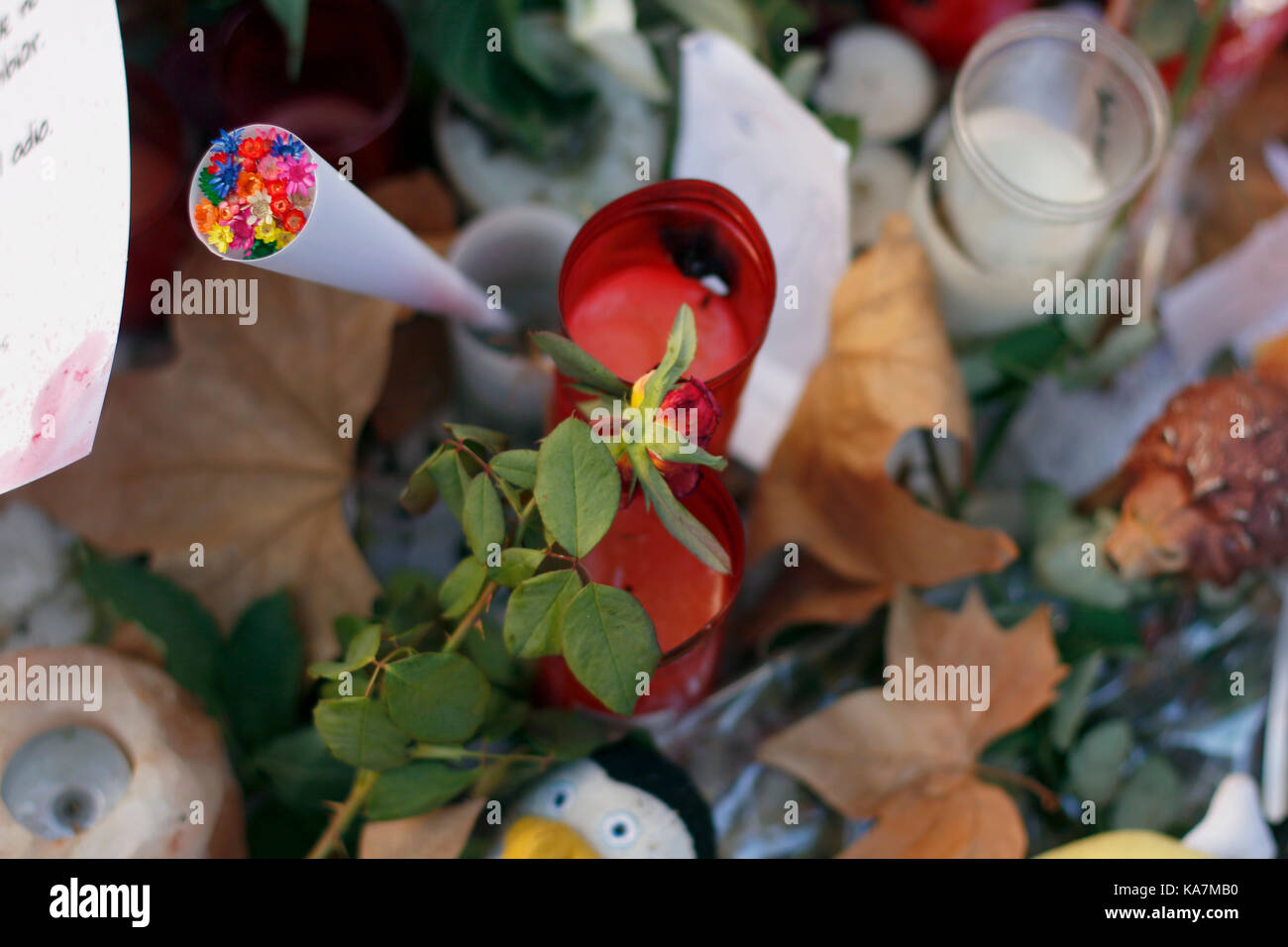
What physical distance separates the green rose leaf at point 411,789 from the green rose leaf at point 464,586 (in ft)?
0.15

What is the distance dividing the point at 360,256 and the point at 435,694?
11cm

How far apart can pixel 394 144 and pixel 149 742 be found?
24 centimetres

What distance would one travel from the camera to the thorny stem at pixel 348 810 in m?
0.27

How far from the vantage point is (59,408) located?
0.73 feet

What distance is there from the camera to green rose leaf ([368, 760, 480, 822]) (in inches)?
10.2

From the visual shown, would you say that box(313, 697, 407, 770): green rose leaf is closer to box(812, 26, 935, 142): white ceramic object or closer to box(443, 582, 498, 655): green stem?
box(443, 582, 498, 655): green stem

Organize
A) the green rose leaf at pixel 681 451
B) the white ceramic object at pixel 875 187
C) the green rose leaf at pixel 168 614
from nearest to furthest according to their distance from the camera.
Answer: the green rose leaf at pixel 681 451 → the green rose leaf at pixel 168 614 → the white ceramic object at pixel 875 187

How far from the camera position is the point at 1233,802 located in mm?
299

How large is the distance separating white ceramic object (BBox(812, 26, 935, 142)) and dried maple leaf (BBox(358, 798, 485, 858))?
324mm

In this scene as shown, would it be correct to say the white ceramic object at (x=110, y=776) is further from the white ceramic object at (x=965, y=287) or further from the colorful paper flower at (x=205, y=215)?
the white ceramic object at (x=965, y=287)

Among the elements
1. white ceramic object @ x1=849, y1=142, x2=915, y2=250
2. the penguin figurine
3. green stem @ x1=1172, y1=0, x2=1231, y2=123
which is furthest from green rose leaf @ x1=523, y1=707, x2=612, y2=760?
green stem @ x1=1172, y1=0, x2=1231, y2=123

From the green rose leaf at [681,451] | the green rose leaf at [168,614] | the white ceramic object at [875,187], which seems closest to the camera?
the green rose leaf at [681,451]

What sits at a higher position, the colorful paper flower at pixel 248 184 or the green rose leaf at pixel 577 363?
the colorful paper flower at pixel 248 184

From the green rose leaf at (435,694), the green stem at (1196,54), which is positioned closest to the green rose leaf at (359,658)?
→ the green rose leaf at (435,694)
